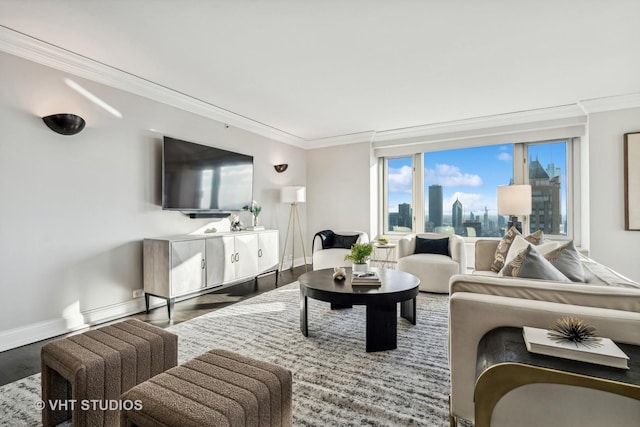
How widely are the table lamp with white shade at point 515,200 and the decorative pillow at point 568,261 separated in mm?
1965

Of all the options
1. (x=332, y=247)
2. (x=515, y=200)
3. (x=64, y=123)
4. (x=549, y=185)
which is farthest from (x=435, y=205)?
(x=64, y=123)

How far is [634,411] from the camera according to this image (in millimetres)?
995

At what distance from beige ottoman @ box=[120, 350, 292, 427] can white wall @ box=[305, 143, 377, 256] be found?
15.2 feet

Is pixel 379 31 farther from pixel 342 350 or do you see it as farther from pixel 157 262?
pixel 157 262

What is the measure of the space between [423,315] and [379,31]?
2.65 m

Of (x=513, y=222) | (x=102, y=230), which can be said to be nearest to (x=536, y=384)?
(x=102, y=230)

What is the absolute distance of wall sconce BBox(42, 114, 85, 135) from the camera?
2730 millimetres

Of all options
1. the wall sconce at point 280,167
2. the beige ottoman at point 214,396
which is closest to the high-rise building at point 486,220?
the wall sconce at point 280,167

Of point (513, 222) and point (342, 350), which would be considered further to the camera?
point (513, 222)

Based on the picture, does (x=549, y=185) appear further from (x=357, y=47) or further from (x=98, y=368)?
(x=98, y=368)

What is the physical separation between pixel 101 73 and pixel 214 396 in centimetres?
331

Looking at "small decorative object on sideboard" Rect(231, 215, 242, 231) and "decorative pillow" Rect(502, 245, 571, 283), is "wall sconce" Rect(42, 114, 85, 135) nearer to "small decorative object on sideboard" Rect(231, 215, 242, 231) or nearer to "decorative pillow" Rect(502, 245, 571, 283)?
"small decorative object on sideboard" Rect(231, 215, 242, 231)

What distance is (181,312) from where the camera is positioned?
3.40 m

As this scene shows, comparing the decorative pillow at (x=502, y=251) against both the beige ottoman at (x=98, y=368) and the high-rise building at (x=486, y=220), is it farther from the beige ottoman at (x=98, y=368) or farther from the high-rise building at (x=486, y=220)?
the beige ottoman at (x=98, y=368)
